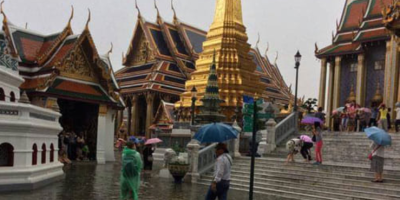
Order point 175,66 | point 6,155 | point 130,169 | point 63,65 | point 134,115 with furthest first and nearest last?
point 134,115 → point 175,66 → point 63,65 → point 6,155 → point 130,169

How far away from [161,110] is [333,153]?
2384 centimetres

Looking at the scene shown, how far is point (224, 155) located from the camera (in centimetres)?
836

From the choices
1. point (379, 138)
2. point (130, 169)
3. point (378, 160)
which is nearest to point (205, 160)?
point (378, 160)

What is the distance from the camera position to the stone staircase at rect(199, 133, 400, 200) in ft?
39.8

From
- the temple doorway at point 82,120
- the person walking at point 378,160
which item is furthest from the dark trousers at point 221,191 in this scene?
the temple doorway at point 82,120

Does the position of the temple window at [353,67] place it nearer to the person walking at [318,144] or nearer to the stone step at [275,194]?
→ the person walking at [318,144]

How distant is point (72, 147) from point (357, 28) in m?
23.3

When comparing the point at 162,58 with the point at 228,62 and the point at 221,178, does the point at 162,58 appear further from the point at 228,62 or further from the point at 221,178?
the point at 221,178

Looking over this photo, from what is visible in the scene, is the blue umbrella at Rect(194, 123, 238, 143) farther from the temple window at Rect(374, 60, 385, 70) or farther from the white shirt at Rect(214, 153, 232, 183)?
the temple window at Rect(374, 60, 385, 70)

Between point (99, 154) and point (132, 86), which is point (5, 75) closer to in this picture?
point (99, 154)

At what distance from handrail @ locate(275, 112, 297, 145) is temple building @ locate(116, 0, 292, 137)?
15373 mm

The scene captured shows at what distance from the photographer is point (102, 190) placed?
12.9 meters

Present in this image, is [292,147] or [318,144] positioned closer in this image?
[318,144]

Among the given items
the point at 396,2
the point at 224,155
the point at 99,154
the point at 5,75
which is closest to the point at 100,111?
the point at 99,154
